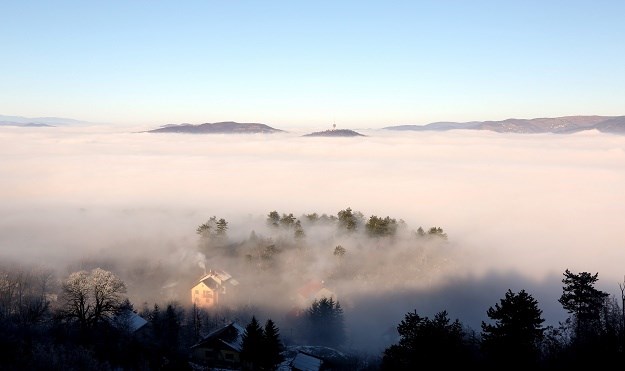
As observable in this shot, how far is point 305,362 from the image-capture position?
1410 inches

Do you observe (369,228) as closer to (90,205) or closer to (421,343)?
(421,343)

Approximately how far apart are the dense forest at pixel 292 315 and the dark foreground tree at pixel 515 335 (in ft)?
0.18

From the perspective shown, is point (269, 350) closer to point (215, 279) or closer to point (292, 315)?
point (292, 315)

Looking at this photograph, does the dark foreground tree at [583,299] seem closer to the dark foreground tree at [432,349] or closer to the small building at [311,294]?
the dark foreground tree at [432,349]

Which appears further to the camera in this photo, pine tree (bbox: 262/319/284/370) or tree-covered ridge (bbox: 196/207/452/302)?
tree-covered ridge (bbox: 196/207/452/302)

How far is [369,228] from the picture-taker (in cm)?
7275

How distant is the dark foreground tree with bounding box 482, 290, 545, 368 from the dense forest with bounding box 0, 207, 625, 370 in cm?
5

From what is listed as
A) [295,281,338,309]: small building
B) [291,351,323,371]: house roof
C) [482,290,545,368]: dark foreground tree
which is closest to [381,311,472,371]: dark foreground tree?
[482,290,545,368]: dark foreground tree

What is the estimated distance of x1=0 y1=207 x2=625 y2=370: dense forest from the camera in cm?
2058

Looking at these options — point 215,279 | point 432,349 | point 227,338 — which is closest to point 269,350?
point 227,338

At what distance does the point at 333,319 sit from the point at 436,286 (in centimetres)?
1897

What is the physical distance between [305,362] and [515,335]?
18.7 m

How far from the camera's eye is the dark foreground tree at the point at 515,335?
2080cm

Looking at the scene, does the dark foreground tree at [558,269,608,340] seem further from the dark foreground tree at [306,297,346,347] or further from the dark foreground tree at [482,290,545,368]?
the dark foreground tree at [306,297,346,347]
